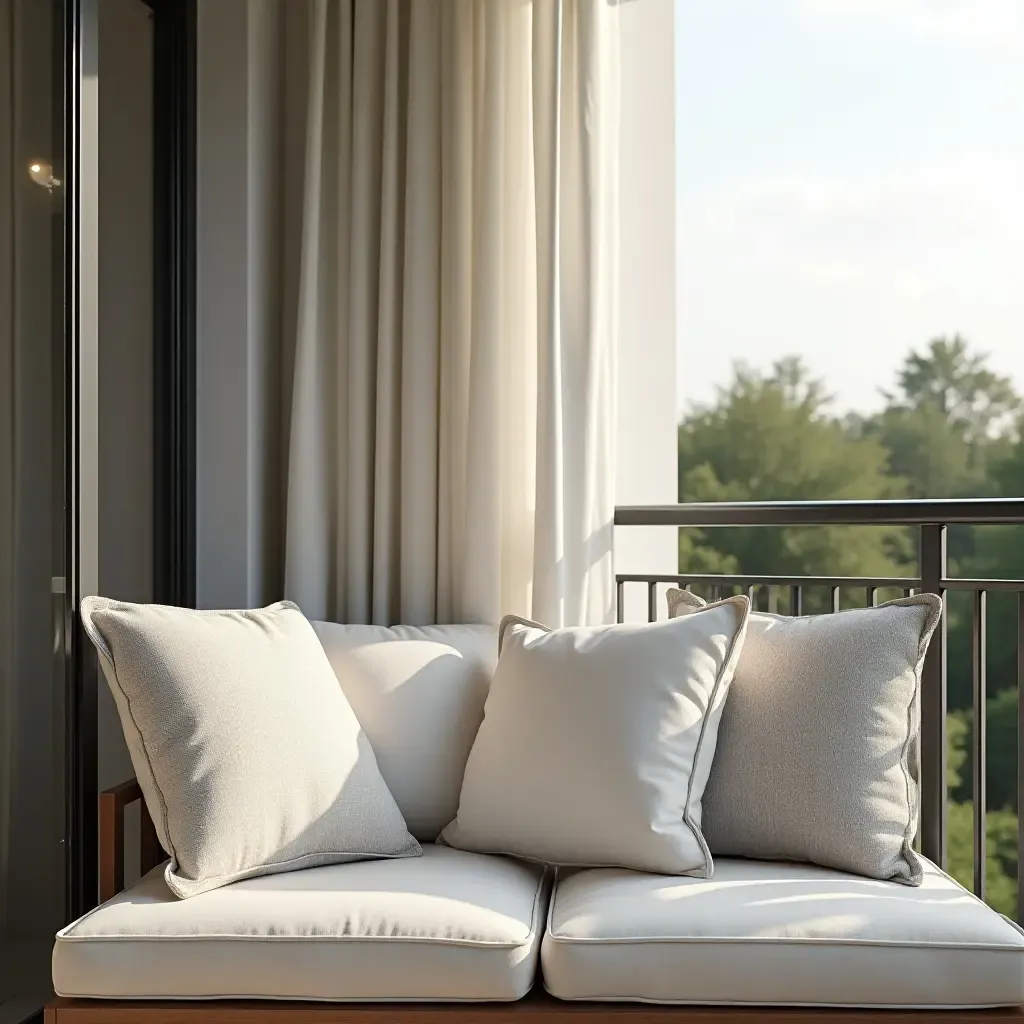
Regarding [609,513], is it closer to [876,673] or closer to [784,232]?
[876,673]

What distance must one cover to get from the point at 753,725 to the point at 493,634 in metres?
0.67

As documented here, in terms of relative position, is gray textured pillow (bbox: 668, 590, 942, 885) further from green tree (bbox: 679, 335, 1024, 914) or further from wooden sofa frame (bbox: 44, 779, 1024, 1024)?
green tree (bbox: 679, 335, 1024, 914)

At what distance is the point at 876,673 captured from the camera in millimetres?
1947

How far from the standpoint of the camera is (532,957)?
5.44 feet

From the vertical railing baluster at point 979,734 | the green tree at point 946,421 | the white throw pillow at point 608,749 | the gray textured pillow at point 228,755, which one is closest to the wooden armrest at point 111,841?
the gray textured pillow at point 228,755

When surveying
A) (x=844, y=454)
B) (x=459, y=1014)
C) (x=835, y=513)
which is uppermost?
(x=844, y=454)

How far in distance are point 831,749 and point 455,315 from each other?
134 centimetres

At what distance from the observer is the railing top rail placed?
219cm

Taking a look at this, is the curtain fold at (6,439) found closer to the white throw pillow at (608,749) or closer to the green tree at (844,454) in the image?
the white throw pillow at (608,749)

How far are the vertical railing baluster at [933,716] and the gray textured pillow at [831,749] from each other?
0.32 m

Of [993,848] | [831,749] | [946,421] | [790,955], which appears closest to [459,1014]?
[790,955]

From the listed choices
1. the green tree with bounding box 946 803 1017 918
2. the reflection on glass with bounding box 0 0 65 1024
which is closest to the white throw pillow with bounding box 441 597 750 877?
the reflection on glass with bounding box 0 0 65 1024

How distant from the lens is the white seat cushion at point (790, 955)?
5.23ft

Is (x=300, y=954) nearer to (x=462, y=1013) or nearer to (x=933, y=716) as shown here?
(x=462, y=1013)
